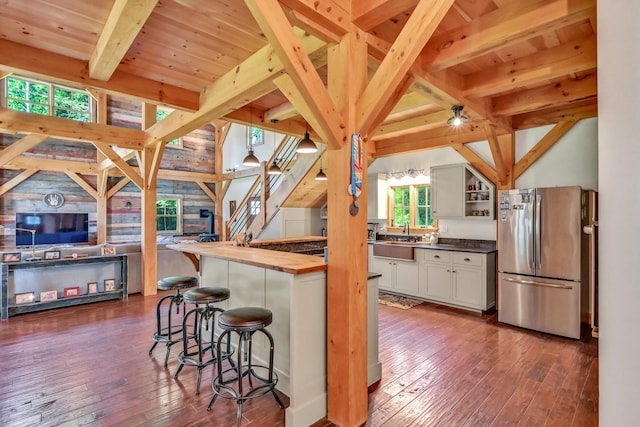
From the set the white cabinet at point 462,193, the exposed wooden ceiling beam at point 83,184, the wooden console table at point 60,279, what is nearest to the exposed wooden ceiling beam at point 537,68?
the white cabinet at point 462,193

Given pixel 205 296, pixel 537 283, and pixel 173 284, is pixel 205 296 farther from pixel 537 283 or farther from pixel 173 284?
pixel 537 283

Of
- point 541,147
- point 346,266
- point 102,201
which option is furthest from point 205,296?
point 102,201

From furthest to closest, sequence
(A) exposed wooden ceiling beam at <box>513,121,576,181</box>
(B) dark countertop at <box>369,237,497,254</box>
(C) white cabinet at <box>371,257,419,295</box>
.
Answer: (C) white cabinet at <box>371,257,419,295</box> → (B) dark countertop at <box>369,237,497,254</box> → (A) exposed wooden ceiling beam at <box>513,121,576,181</box>

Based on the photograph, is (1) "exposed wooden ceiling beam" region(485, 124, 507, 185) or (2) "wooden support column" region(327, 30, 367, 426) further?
(1) "exposed wooden ceiling beam" region(485, 124, 507, 185)

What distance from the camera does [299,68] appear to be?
1.94m

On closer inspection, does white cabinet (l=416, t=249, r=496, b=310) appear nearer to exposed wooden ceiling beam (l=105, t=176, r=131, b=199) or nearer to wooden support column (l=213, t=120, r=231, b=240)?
wooden support column (l=213, t=120, r=231, b=240)

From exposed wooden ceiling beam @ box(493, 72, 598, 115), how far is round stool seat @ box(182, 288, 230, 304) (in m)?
3.88

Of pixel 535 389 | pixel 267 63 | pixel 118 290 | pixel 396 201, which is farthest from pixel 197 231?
pixel 535 389

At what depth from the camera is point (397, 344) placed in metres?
3.59

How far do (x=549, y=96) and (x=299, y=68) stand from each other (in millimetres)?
3246

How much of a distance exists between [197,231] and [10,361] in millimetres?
7768

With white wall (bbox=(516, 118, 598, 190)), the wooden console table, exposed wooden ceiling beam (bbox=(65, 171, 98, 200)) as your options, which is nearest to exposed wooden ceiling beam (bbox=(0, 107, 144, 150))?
the wooden console table

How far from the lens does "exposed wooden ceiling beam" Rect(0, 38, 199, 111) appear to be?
9.23ft

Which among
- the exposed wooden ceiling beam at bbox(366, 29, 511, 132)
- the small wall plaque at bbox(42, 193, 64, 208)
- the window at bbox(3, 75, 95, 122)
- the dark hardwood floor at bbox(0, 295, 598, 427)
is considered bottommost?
the dark hardwood floor at bbox(0, 295, 598, 427)
